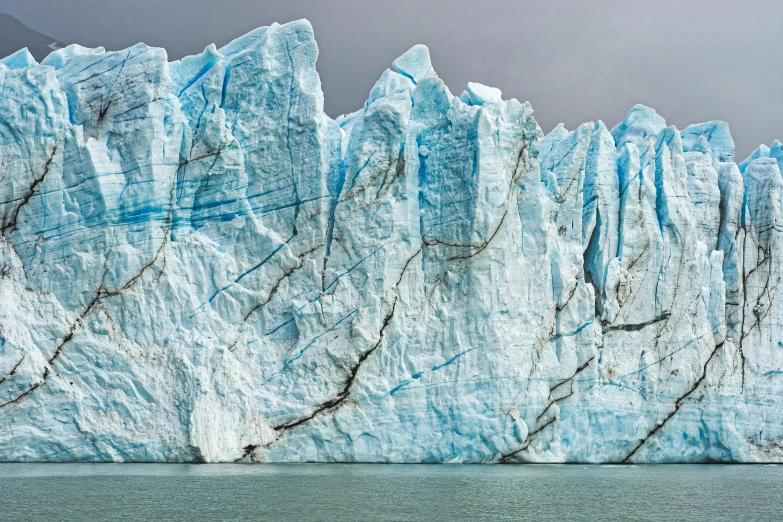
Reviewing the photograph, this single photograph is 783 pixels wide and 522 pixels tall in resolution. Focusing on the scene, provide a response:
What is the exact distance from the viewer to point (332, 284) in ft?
58.0

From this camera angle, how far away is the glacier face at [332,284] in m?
16.7

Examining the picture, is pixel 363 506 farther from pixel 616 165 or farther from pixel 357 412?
pixel 616 165

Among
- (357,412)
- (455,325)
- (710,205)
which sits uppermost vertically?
(710,205)

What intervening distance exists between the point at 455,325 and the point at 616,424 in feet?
12.4

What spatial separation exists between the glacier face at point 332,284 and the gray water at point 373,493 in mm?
965

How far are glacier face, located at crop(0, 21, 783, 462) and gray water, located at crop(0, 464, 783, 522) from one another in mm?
965

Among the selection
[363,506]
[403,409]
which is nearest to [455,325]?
[403,409]

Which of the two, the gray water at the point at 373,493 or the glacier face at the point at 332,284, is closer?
the gray water at the point at 373,493

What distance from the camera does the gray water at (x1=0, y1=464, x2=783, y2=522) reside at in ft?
37.3

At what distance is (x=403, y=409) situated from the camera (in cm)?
1709

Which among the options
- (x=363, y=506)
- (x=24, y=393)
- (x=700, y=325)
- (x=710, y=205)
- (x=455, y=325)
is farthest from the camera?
(x=710, y=205)

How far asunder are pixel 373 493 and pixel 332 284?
540cm

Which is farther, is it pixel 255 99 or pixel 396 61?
pixel 396 61

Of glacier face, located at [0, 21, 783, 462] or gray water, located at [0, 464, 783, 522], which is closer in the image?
gray water, located at [0, 464, 783, 522]
